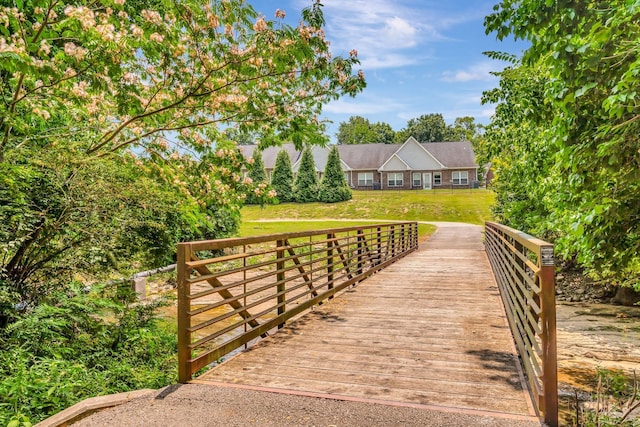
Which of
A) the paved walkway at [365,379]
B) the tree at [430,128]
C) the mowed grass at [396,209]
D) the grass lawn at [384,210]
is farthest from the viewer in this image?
the tree at [430,128]

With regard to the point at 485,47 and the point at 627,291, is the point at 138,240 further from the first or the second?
→ the point at 627,291

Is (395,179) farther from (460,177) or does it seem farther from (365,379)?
(365,379)

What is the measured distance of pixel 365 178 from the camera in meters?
52.9

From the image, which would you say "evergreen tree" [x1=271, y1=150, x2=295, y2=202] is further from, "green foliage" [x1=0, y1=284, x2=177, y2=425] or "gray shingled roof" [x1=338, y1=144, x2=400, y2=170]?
"green foliage" [x1=0, y1=284, x2=177, y2=425]

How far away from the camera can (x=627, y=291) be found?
1354 centimetres

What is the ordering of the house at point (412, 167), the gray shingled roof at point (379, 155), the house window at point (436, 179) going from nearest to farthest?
the house at point (412, 167) < the gray shingled roof at point (379, 155) < the house window at point (436, 179)

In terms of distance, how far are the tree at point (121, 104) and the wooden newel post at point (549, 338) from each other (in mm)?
4013

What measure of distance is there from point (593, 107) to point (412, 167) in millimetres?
46749

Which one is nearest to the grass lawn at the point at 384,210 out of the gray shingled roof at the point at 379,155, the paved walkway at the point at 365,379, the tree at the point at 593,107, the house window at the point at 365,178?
the gray shingled roof at the point at 379,155

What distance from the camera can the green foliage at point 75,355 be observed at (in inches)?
158

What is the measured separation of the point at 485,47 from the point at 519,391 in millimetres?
8142

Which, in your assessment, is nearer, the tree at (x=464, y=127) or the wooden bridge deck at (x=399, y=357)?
the wooden bridge deck at (x=399, y=357)

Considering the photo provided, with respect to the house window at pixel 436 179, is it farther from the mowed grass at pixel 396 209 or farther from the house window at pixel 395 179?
the mowed grass at pixel 396 209

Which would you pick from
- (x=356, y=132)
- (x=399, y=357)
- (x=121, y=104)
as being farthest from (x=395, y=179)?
(x=399, y=357)
